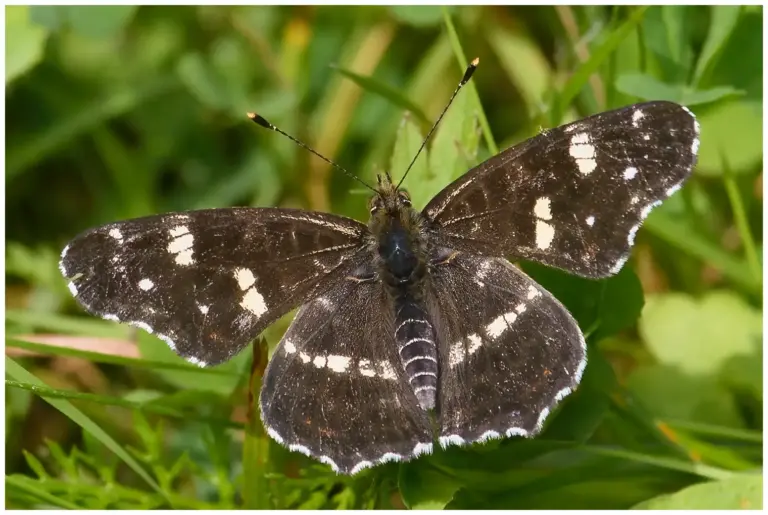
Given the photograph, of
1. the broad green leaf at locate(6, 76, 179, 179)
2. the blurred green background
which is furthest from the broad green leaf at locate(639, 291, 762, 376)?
the broad green leaf at locate(6, 76, 179, 179)

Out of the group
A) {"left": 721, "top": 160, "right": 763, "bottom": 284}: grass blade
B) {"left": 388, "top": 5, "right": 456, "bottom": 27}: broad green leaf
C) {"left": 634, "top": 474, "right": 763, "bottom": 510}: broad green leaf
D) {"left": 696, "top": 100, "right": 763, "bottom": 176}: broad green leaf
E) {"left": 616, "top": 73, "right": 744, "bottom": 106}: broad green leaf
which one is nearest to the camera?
{"left": 634, "top": 474, "right": 763, "bottom": 510}: broad green leaf

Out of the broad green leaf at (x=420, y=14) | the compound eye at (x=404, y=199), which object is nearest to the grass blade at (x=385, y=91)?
the broad green leaf at (x=420, y=14)

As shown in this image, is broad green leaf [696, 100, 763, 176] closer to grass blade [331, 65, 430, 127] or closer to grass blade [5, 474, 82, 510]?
grass blade [331, 65, 430, 127]

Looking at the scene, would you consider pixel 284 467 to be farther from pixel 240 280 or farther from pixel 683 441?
pixel 683 441

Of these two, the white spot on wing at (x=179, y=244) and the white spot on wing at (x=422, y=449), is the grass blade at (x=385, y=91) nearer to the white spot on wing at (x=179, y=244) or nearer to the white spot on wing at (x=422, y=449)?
the white spot on wing at (x=179, y=244)

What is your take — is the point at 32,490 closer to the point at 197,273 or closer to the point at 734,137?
the point at 197,273

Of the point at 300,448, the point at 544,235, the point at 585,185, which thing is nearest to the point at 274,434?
the point at 300,448

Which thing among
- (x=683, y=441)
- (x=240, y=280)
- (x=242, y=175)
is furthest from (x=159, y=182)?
(x=683, y=441)
